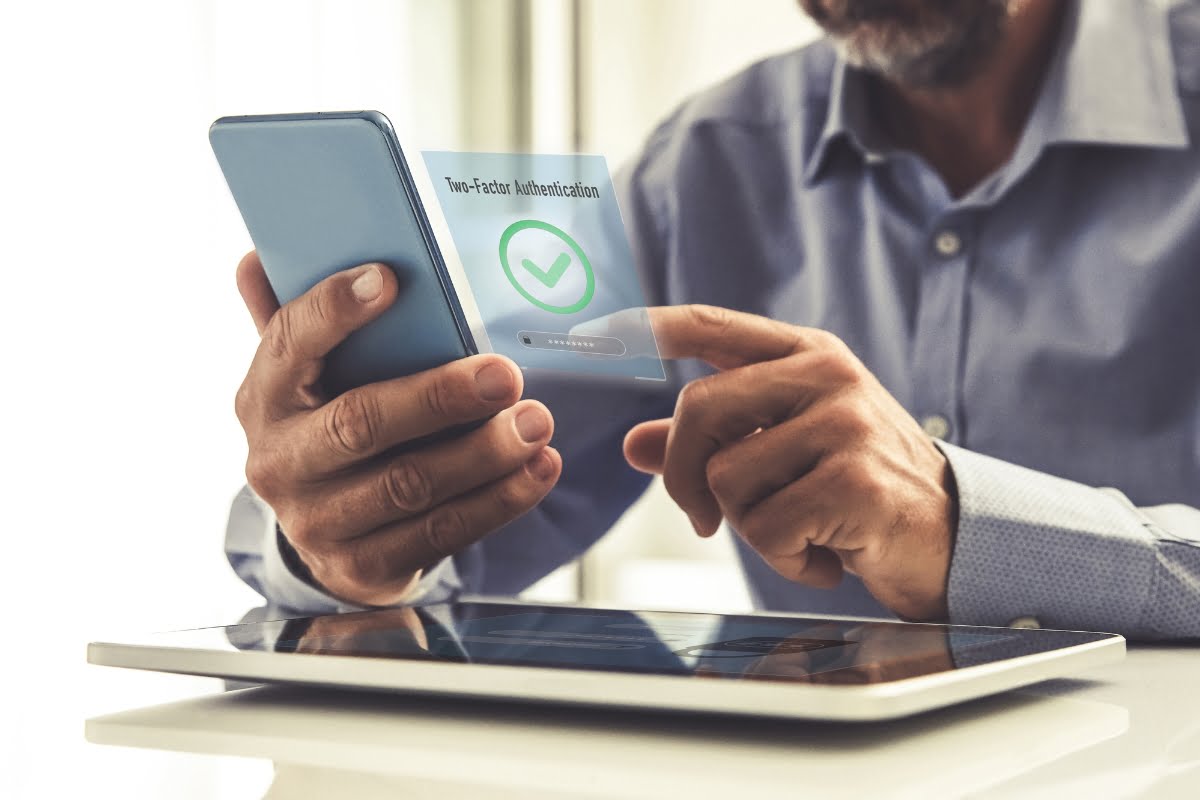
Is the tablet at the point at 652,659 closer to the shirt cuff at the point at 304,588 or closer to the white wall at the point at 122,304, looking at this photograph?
the shirt cuff at the point at 304,588

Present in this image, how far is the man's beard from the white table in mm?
872

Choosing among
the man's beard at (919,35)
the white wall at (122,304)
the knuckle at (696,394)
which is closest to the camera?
the knuckle at (696,394)

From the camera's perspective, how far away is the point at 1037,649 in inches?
17.1

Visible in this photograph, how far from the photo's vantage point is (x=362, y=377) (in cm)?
66

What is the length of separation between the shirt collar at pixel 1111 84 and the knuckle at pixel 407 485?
0.69 meters

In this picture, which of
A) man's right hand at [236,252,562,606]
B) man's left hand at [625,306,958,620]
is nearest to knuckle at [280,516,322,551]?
man's right hand at [236,252,562,606]

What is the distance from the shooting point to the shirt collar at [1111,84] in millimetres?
1058

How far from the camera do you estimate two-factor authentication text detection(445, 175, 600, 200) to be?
551 mm

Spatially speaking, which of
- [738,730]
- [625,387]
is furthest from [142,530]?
[738,730]

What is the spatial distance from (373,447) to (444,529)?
92 mm

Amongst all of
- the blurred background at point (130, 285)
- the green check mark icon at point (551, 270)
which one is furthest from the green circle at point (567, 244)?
the blurred background at point (130, 285)

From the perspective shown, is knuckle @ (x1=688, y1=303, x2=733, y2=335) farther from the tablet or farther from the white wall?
the white wall

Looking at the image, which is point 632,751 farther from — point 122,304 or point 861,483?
point 122,304

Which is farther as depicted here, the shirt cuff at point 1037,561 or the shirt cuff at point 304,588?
the shirt cuff at point 304,588
